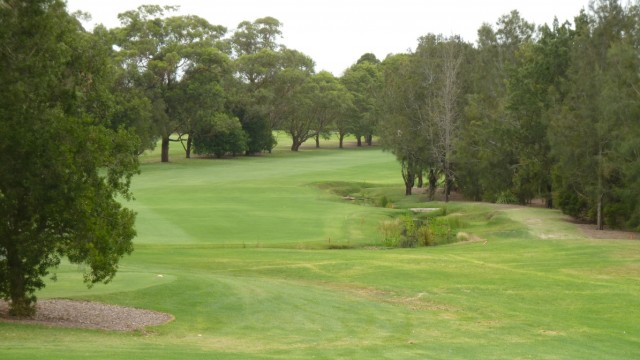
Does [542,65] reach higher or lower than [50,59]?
higher

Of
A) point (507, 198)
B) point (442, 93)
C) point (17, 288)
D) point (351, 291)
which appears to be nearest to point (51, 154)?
point (17, 288)

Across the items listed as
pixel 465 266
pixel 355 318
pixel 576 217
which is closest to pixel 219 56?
pixel 576 217

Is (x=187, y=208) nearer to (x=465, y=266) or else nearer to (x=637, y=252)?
(x=465, y=266)

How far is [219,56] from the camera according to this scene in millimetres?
89438

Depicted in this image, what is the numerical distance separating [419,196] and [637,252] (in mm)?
33448

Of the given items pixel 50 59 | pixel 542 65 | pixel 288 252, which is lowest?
pixel 288 252

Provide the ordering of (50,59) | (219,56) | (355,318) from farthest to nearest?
1. (219,56)
2. (355,318)
3. (50,59)

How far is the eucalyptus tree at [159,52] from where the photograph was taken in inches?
3292

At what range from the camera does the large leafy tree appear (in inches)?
643

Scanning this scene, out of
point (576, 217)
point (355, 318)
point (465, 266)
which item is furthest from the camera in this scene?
point (576, 217)

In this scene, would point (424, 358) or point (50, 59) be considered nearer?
point (424, 358)

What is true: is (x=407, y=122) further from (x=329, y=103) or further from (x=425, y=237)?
(x=329, y=103)

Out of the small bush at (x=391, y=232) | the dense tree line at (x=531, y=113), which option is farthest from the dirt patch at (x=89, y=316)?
the dense tree line at (x=531, y=113)

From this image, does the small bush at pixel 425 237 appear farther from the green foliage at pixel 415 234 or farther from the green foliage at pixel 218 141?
the green foliage at pixel 218 141
